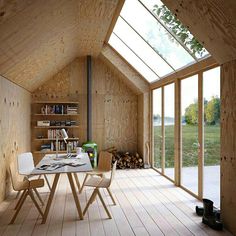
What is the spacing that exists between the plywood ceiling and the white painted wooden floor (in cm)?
229

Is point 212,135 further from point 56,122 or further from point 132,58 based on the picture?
point 56,122

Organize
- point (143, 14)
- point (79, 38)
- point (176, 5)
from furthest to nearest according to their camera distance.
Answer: point (79, 38) → point (143, 14) → point (176, 5)

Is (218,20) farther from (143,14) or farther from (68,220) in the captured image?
(68,220)

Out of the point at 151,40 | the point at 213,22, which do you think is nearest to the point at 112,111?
the point at 151,40

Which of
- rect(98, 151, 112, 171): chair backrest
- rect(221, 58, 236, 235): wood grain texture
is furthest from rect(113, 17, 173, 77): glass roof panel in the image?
rect(98, 151, 112, 171): chair backrest

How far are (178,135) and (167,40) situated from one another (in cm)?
189

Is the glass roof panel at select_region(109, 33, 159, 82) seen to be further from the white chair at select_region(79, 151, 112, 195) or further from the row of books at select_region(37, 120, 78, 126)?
the white chair at select_region(79, 151, 112, 195)

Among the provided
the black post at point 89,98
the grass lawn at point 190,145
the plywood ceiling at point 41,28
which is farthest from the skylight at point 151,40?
the grass lawn at point 190,145

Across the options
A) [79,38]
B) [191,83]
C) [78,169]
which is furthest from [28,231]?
[79,38]

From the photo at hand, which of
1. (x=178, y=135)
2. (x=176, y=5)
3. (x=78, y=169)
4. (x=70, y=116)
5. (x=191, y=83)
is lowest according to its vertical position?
(x=78, y=169)

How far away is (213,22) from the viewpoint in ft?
7.49

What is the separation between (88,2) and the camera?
3.49m

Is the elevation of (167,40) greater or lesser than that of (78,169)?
greater

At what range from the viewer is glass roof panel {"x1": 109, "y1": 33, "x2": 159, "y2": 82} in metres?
5.55
